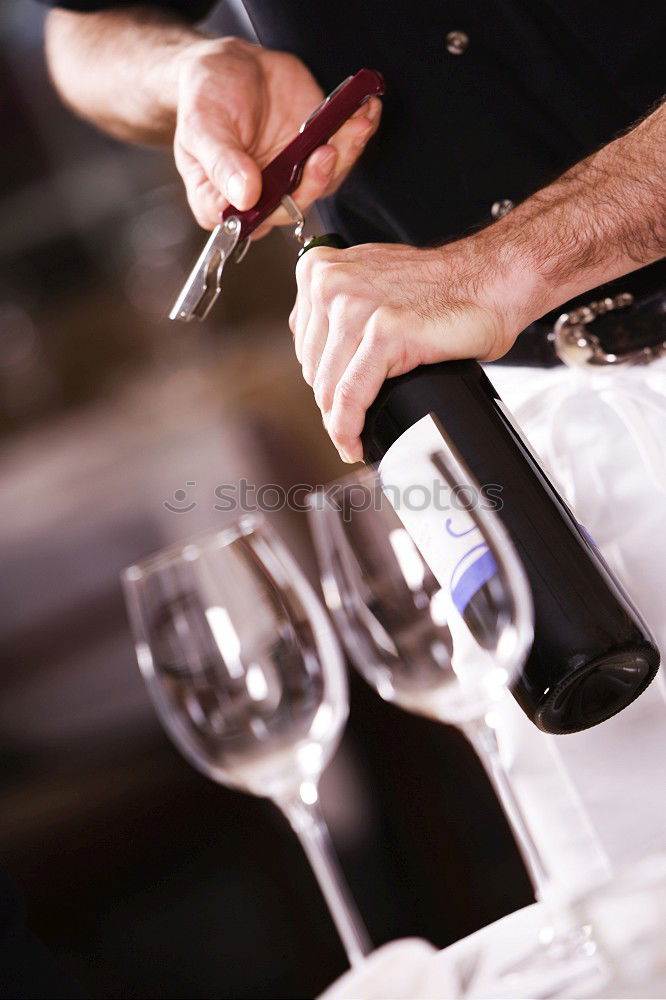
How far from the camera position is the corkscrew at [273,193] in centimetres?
86

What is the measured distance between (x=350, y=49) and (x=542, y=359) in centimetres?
35

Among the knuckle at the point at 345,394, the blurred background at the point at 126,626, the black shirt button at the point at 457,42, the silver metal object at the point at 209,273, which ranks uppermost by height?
the black shirt button at the point at 457,42

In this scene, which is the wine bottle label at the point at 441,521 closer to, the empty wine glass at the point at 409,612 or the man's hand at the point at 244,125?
the empty wine glass at the point at 409,612

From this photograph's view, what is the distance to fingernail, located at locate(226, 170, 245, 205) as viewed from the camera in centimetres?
86

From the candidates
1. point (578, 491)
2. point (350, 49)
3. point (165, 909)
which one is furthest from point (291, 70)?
point (165, 909)

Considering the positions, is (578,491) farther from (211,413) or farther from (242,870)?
(211,413)

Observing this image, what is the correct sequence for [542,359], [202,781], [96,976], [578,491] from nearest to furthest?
1. [578,491]
2. [542,359]
3. [96,976]
4. [202,781]

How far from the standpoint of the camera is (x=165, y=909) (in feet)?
7.54

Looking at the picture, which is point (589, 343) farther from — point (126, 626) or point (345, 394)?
point (126, 626)

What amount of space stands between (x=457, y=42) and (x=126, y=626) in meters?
2.16

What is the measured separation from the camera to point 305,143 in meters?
0.86

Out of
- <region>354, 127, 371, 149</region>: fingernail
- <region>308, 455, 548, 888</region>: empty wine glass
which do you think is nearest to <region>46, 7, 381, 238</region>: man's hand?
<region>354, 127, 371, 149</region>: fingernail

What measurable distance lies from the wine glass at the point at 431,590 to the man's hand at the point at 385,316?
11 centimetres

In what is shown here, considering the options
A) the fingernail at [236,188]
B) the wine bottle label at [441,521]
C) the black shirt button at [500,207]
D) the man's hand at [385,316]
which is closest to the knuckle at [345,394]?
the man's hand at [385,316]
